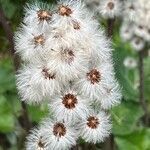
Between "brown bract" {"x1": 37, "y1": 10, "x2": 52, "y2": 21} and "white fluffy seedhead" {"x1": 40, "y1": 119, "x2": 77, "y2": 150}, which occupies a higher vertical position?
"brown bract" {"x1": 37, "y1": 10, "x2": 52, "y2": 21}

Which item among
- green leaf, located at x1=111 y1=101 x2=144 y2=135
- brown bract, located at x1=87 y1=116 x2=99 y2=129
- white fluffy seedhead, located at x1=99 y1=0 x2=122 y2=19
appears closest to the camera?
brown bract, located at x1=87 y1=116 x2=99 y2=129

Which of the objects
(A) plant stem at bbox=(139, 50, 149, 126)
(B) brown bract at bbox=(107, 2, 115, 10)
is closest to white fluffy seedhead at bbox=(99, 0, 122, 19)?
(B) brown bract at bbox=(107, 2, 115, 10)

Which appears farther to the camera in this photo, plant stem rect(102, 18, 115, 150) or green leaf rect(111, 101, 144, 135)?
green leaf rect(111, 101, 144, 135)

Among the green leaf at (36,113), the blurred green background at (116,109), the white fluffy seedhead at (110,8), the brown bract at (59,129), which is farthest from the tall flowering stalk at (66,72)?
the green leaf at (36,113)

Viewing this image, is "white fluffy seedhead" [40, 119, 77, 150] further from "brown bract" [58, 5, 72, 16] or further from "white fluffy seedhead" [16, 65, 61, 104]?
"brown bract" [58, 5, 72, 16]

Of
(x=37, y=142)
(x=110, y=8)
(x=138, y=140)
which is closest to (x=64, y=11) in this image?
(x=37, y=142)

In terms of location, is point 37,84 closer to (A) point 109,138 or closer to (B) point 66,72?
(B) point 66,72
